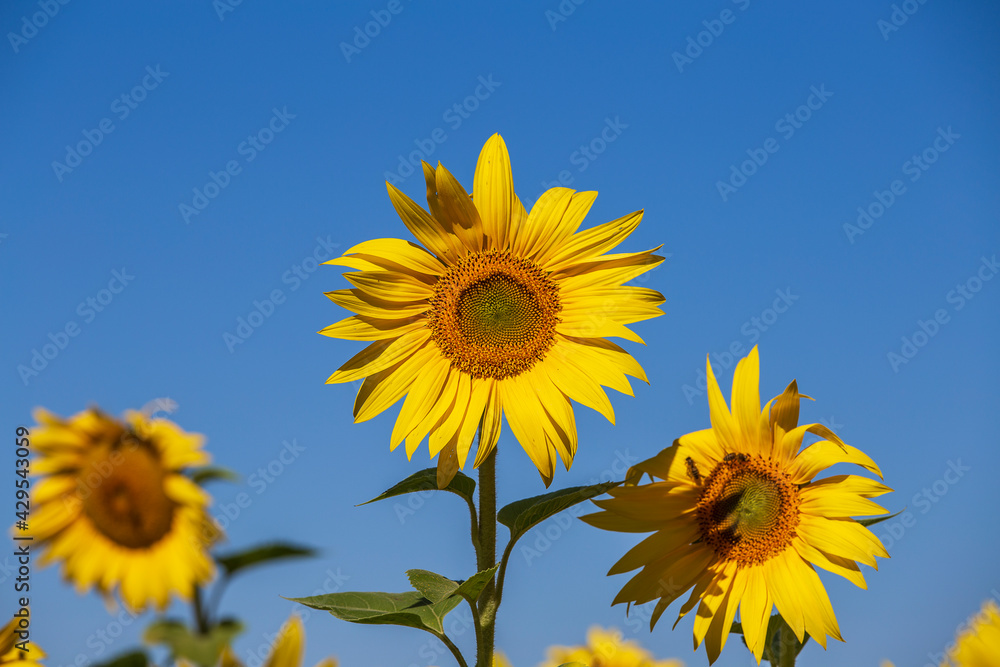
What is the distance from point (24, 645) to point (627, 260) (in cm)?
208

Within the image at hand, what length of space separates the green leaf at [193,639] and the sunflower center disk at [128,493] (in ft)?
0.30

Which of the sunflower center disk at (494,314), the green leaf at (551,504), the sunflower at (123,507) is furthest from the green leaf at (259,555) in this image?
the sunflower center disk at (494,314)

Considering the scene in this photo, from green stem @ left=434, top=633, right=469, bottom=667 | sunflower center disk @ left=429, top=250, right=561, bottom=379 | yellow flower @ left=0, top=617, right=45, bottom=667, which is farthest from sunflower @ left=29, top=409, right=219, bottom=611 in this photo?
sunflower center disk @ left=429, top=250, right=561, bottom=379

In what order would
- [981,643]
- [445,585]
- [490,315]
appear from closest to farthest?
[981,643], [445,585], [490,315]

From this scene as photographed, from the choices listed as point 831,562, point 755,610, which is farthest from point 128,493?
point 831,562

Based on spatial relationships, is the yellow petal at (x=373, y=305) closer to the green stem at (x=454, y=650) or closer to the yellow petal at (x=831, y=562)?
the green stem at (x=454, y=650)

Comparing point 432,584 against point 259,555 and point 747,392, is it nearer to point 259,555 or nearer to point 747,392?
point 747,392

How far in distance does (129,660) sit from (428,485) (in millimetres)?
1842

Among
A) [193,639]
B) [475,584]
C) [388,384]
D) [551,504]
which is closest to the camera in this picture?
[193,639]

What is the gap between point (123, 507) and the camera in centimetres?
86

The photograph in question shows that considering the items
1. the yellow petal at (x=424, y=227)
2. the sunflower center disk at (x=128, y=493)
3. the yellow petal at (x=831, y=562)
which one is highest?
the yellow petal at (x=831, y=562)

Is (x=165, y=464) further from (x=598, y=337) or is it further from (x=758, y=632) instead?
(x=758, y=632)

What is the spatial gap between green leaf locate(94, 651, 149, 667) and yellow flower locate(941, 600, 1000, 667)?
1295 millimetres

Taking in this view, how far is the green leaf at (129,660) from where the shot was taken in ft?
2.81
